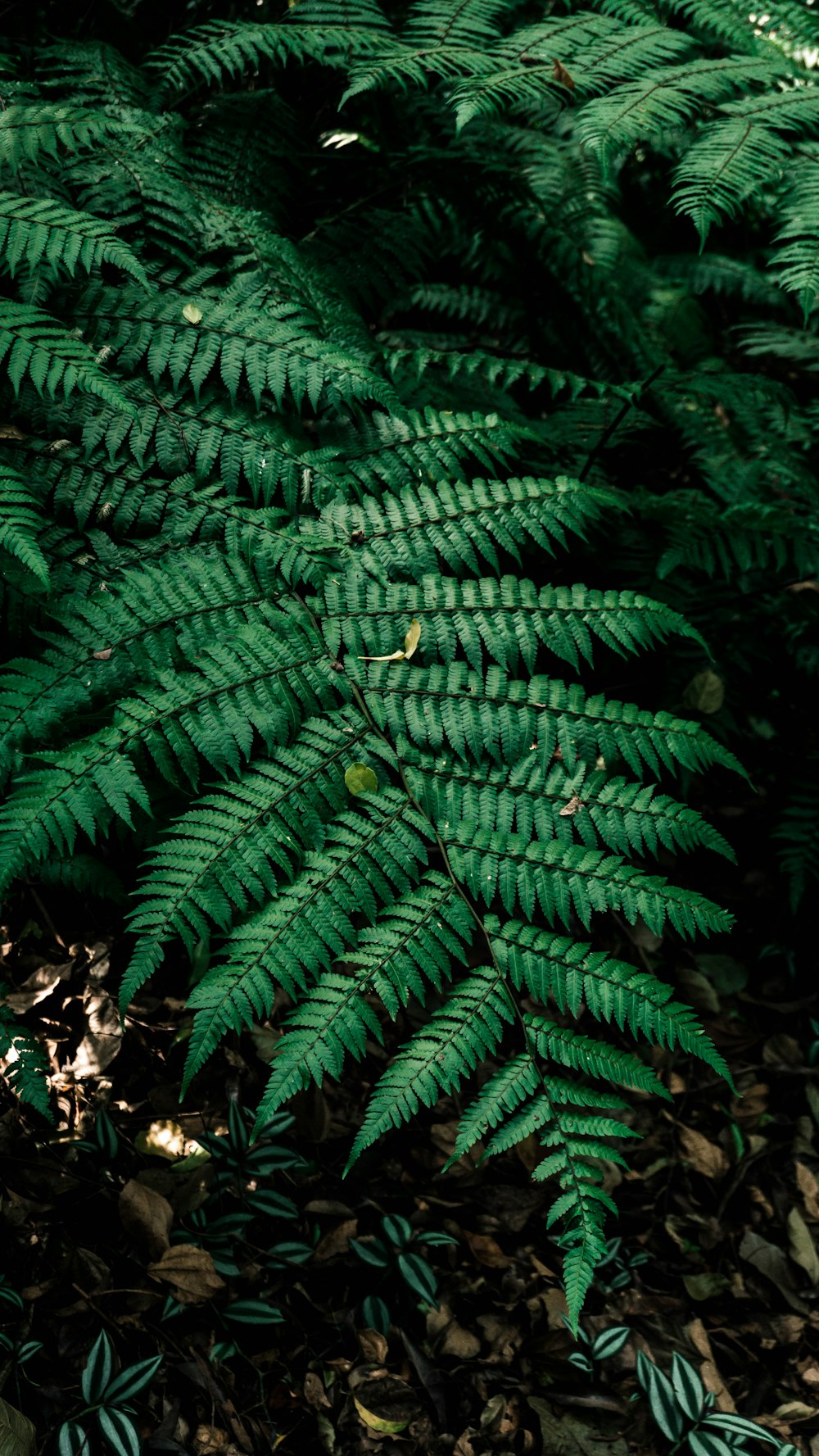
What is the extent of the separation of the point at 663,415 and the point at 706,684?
43.6 inches

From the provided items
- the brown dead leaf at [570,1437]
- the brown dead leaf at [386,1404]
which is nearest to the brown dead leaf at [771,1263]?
the brown dead leaf at [570,1437]

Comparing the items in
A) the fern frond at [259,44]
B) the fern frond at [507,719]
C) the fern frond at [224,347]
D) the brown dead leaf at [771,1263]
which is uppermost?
the fern frond at [259,44]

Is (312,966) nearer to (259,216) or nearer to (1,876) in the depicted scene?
(1,876)

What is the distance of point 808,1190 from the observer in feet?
10.3

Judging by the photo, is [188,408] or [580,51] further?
[580,51]

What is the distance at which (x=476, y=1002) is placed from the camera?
5.99 ft

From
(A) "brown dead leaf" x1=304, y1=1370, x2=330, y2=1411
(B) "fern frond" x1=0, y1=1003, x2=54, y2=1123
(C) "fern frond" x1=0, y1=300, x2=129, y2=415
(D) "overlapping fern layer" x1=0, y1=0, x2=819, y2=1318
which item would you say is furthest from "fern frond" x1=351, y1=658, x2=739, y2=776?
(A) "brown dead leaf" x1=304, y1=1370, x2=330, y2=1411

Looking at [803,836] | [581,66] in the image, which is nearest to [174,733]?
[581,66]

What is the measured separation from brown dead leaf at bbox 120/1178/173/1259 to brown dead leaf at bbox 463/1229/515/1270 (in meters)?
0.84

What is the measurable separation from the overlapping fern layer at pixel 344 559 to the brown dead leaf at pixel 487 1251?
26 centimetres

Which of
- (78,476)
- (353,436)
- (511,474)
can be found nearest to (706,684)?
(511,474)

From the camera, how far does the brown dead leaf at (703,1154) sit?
3.11m

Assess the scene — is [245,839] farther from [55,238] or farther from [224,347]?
[55,238]

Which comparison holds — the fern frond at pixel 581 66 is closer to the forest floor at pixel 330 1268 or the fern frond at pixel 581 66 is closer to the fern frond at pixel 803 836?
the fern frond at pixel 803 836
